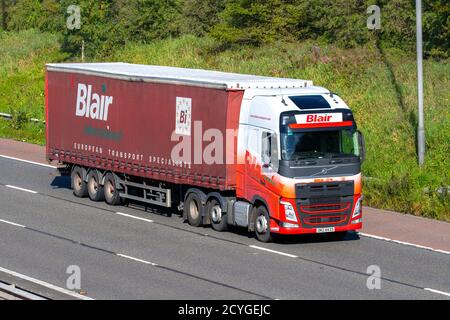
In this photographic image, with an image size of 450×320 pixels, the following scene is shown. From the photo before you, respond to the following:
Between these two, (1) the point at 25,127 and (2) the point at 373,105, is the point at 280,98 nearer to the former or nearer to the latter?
(2) the point at 373,105

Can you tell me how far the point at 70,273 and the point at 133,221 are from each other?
20.1 feet

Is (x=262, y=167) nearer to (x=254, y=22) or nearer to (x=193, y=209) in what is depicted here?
(x=193, y=209)

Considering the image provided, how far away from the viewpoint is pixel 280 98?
24.3 m

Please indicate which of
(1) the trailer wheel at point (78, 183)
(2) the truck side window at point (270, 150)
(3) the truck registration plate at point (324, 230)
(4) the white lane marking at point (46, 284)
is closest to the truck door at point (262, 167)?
(2) the truck side window at point (270, 150)

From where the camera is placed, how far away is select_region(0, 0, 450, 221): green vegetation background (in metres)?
31.8

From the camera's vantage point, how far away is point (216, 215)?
25719 millimetres

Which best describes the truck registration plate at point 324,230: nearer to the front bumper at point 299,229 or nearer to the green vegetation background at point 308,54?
the front bumper at point 299,229

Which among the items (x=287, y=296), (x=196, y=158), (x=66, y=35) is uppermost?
(x=66, y=35)

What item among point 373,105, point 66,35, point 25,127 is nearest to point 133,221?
point 373,105

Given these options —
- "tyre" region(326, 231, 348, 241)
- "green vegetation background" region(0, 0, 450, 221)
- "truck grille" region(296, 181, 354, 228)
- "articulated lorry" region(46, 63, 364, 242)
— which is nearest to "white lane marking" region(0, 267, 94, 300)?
"articulated lorry" region(46, 63, 364, 242)

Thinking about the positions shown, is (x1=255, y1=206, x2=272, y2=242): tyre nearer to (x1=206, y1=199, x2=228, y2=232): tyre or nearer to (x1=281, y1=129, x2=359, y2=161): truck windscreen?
(x1=206, y1=199, x2=228, y2=232): tyre

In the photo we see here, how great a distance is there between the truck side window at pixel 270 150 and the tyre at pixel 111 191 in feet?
20.2

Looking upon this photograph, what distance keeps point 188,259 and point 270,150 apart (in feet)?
10.2

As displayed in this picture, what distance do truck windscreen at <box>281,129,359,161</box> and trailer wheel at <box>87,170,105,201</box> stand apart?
297 inches
